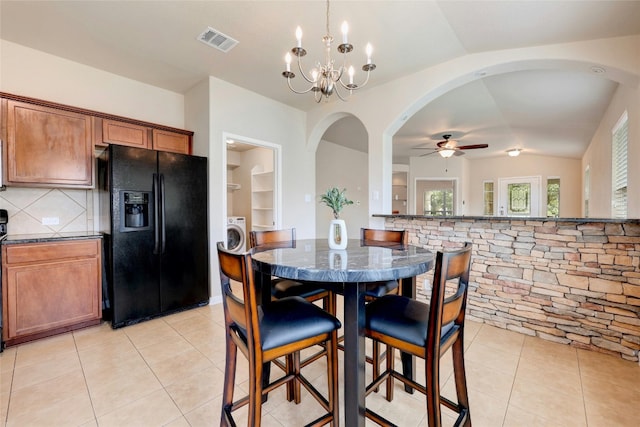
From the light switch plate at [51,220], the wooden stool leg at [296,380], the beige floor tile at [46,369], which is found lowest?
the beige floor tile at [46,369]

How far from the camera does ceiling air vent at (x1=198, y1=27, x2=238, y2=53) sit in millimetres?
2495

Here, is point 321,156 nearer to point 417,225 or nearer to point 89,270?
point 417,225

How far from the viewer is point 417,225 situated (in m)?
3.24

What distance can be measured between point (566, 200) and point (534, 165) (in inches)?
43.6

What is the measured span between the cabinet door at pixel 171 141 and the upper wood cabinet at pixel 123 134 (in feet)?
0.31

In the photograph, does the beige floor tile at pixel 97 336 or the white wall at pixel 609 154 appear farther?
the beige floor tile at pixel 97 336

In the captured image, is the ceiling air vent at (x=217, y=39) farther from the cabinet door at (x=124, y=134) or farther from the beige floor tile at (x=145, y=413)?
the beige floor tile at (x=145, y=413)

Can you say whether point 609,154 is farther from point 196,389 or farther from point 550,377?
point 196,389

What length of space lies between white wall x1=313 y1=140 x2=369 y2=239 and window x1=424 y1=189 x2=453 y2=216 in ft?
7.73

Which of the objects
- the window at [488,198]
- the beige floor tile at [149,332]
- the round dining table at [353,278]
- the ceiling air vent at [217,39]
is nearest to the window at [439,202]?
the window at [488,198]

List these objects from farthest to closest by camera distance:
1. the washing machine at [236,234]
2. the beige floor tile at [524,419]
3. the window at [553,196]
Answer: the window at [553,196], the washing machine at [236,234], the beige floor tile at [524,419]

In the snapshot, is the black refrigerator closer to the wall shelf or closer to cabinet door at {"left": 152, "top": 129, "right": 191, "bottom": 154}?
cabinet door at {"left": 152, "top": 129, "right": 191, "bottom": 154}

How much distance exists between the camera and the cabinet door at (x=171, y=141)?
3314 mm

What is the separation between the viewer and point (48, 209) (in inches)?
112
